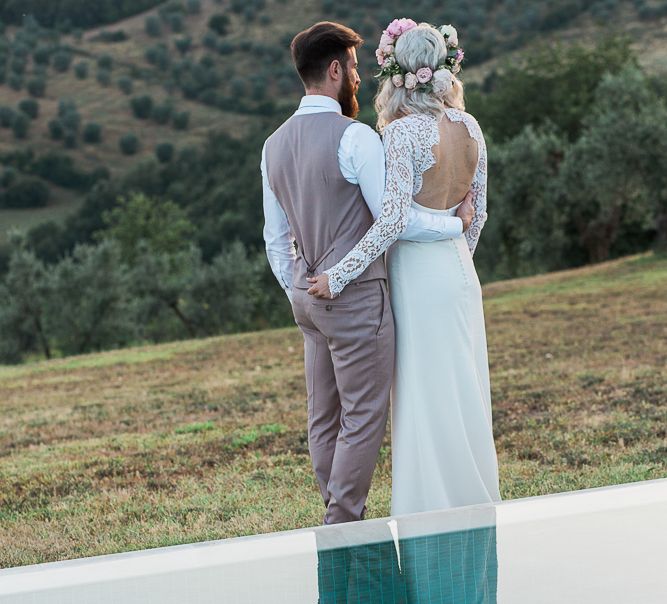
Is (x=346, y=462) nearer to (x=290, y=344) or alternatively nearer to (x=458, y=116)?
(x=458, y=116)

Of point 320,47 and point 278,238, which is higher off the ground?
point 320,47

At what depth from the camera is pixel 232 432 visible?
743 cm

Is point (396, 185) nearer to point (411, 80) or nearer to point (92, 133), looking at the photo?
point (411, 80)

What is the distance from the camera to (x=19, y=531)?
16.4ft

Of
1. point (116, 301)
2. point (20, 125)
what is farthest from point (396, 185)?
point (20, 125)

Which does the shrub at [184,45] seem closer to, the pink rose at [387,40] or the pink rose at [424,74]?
the pink rose at [387,40]

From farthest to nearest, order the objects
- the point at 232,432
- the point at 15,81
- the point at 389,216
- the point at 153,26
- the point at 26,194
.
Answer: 1. the point at 153,26
2. the point at 15,81
3. the point at 26,194
4. the point at 232,432
5. the point at 389,216

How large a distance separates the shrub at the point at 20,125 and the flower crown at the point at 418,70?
5521 centimetres

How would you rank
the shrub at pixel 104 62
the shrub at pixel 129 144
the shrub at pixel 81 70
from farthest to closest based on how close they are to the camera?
the shrub at pixel 104 62
the shrub at pixel 81 70
the shrub at pixel 129 144

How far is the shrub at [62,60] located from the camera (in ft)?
197

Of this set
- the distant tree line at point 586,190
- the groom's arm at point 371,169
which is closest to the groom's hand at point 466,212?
the groom's arm at point 371,169

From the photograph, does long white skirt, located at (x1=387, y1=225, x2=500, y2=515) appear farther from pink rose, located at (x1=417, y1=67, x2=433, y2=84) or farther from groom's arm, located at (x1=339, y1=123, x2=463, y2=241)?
pink rose, located at (x1=417, y1=67, x2=433, y2=84)

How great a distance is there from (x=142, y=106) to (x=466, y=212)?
2265 inches

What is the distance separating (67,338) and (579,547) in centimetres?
2198
